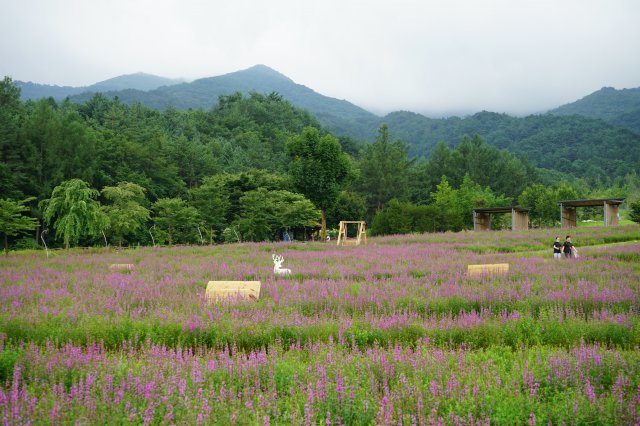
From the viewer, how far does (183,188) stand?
62312 millimetres

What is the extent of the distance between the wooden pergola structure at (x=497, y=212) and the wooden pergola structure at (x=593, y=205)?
3.64m

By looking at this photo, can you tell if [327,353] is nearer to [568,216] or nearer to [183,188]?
[568,216]

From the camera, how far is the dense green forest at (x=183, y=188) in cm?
3616

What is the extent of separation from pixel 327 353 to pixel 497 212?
53017 millimetres

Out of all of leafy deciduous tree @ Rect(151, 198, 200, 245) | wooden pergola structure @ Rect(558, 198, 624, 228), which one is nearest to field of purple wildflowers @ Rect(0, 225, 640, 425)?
leafy deciduous tree @ Rect(151, 198, 200, 245)

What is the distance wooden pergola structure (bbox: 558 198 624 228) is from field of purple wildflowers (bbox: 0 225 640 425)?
3488cm

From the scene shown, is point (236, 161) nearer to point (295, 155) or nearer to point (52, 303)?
point (295, 155)

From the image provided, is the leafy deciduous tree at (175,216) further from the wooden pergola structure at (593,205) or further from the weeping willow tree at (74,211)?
the wooden pergola structure at (593,205)

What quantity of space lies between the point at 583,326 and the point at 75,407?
6466 mm

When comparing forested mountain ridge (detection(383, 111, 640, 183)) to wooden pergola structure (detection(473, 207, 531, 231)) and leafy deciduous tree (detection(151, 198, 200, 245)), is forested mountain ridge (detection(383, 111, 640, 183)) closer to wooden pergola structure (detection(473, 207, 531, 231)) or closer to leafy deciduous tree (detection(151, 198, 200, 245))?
wooden pergola structure (detection(473, 207, 531, 231))

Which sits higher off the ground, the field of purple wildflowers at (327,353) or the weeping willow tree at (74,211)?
the weeping willow tree at (74,211)

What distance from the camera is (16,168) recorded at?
48.0 m

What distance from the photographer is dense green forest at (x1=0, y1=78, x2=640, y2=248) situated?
36.2m

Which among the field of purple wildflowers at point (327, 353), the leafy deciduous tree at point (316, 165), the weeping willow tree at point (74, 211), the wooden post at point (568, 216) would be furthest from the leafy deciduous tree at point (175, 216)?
the wooden post at point (568, 216)
